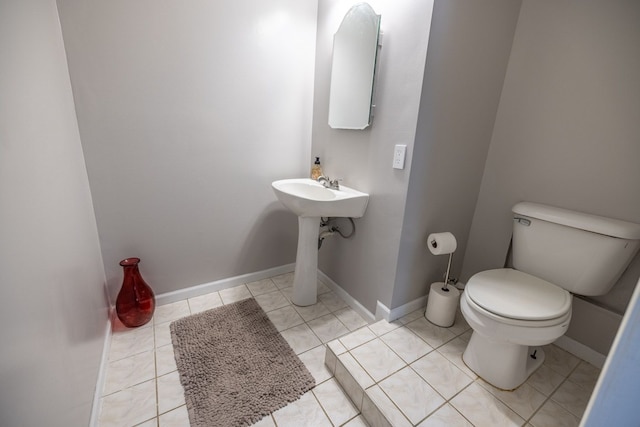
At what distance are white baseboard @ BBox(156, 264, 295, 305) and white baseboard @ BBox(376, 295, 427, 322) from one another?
91 cm

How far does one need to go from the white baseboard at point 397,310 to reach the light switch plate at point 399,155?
81cm

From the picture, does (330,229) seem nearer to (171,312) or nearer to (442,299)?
(442,299)

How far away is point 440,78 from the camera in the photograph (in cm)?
129

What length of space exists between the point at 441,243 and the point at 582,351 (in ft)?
2.99

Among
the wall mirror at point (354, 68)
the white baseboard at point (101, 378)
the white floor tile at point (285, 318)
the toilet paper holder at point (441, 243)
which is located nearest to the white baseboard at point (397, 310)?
the toilet paper holder at point (441, 243)

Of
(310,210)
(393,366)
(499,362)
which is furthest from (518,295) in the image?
(310,210)

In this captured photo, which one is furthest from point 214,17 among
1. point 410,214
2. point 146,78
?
point 410,214

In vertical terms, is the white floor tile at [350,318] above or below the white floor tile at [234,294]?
above

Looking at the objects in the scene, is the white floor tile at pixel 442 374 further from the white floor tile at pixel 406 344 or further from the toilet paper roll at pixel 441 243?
the toilet paper roll at pixel 441 243

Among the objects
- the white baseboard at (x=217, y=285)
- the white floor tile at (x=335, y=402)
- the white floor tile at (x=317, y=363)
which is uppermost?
the white baseboard at (x=217, y=285)

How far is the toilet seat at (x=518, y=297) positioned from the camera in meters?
1.08

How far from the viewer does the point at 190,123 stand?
163cm

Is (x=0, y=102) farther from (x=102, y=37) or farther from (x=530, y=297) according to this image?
(x=530, y=297)

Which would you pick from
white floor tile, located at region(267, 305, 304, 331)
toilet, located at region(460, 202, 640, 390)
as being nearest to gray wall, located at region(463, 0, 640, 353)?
toilet, located at region(460, 202, 640, 390)
